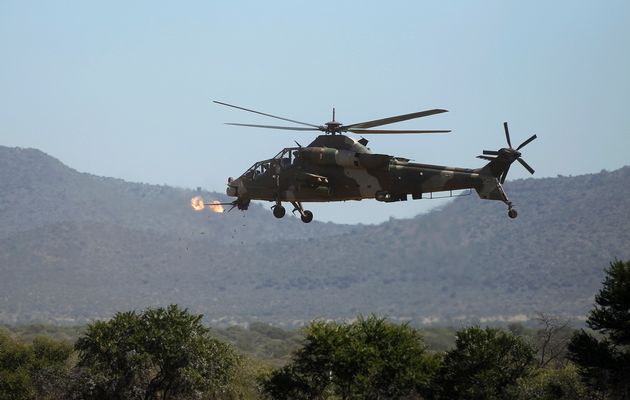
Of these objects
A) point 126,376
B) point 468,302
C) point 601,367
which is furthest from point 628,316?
point 468,302

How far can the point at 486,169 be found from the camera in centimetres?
4894

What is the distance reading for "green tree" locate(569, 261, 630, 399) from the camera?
58625mm

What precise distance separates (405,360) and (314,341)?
429 centimetres

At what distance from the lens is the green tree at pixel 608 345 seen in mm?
58625

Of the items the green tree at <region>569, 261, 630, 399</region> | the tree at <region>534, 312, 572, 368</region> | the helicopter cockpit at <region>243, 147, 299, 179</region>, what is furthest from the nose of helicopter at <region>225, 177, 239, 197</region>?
the tree at <region>534, 312, 572, 368</region>

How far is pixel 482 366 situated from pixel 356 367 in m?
6.56

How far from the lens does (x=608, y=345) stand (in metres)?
60.5

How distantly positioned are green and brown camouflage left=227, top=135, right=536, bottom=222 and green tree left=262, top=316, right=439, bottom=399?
→ 28.5 feet

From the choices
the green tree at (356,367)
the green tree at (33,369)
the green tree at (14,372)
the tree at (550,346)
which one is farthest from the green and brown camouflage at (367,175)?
the tree at (550,346)

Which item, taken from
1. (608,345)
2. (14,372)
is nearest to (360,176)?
(608,345)

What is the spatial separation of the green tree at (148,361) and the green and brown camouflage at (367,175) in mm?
11991

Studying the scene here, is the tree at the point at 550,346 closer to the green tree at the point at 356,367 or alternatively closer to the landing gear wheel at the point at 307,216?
the green tree at the point at 356,367

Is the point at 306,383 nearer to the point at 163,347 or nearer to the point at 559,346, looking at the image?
the point at 163,347

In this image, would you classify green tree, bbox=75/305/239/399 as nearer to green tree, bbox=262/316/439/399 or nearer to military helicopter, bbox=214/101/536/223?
green tree, bbox=262/316/439/399
